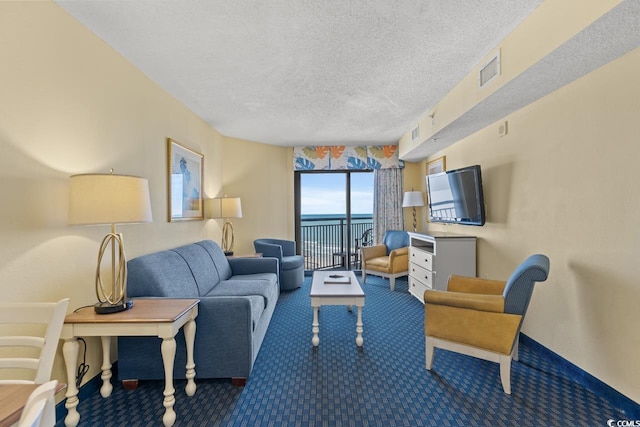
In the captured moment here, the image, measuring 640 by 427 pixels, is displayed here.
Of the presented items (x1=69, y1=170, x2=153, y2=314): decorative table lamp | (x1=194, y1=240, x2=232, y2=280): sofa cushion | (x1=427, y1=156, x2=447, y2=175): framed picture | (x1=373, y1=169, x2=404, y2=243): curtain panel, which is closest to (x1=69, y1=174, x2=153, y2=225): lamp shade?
(x1=69, y1=170, x2=153, y2=314): decorative table lamp

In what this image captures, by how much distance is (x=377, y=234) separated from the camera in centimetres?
573

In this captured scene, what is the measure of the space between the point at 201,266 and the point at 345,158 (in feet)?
11.2

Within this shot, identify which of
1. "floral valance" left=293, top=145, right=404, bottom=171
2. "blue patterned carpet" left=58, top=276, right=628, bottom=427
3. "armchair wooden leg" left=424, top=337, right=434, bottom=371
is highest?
"floral valance" left=293, top=145, right=404, bottom=171

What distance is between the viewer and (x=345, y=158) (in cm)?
566

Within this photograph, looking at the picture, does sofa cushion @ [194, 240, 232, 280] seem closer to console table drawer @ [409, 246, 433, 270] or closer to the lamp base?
the lamp base

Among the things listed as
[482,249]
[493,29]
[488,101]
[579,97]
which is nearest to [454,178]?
[482,249]

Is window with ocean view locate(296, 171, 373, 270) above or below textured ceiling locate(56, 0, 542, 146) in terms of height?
below

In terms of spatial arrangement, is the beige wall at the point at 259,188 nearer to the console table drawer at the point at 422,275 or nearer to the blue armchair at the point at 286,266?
the blue armchair at the point at 286,266

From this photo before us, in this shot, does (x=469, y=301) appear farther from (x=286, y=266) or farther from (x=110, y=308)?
(x=286, y=266)

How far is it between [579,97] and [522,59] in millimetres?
559

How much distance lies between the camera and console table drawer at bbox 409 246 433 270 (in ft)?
12.3

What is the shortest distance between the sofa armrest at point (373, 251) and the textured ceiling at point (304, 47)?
7.51 feet

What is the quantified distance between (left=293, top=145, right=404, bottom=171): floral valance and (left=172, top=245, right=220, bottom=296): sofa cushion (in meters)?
2.74

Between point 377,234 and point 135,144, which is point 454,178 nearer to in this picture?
point 377,234
